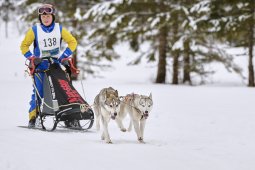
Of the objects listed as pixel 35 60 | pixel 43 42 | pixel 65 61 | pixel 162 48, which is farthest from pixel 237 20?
pixel 35 60

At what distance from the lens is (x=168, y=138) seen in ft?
25.5

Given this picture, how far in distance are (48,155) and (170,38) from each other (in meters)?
16.7

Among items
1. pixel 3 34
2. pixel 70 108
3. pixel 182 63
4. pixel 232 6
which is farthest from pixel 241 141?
pixel 3 34

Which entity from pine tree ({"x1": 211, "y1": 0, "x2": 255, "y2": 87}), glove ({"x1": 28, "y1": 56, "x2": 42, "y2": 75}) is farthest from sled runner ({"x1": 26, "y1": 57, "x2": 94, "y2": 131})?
pine tree ({"x1": 211, "y1": 0, "x2": 255, "y2": 87})

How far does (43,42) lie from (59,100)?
1.16 m

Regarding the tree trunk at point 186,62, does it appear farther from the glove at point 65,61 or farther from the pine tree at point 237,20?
the glove at point 65,61

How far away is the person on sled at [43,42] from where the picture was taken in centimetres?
791

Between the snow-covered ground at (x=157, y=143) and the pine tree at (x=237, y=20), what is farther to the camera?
the pine tree at (x=237, y=20)

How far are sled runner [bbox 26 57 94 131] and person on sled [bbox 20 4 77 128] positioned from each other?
0.44 ft

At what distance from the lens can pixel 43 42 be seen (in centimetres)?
801

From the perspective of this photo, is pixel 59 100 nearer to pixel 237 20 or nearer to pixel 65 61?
pixel 65 61

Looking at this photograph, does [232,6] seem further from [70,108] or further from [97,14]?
[70,108]

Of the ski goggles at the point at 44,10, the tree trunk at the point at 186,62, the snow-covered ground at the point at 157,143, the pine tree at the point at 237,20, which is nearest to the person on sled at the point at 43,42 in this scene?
the ski goggles at the point at 44,10

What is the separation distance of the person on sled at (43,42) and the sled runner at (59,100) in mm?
133
